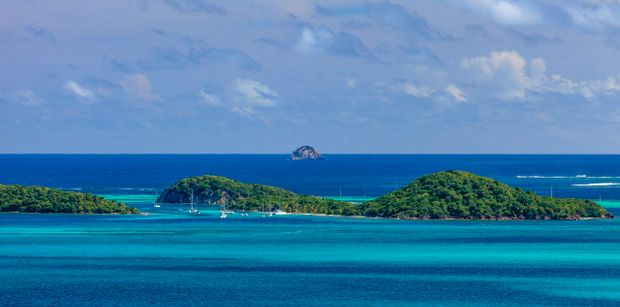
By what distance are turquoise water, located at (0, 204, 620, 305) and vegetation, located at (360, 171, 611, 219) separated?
5.77 meters

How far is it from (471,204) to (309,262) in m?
66.3

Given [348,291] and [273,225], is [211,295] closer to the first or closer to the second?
[348,291]

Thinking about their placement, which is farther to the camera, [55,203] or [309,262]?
[55,203]

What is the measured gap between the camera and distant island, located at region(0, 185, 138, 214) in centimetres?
19050

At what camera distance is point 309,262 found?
4656 inches

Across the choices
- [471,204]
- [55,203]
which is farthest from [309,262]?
[55,203]

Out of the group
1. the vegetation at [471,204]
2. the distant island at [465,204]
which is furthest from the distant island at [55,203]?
the vegetation at [471,204]

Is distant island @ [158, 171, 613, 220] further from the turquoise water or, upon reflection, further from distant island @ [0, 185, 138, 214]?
distant island @ [0, 185, 138, 214]

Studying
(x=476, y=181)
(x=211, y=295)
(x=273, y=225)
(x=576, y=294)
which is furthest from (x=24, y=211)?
(x=576, y=294)

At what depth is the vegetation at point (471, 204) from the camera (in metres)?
179

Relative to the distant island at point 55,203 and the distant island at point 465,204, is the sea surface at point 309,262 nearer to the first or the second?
the distant island at point 465,204

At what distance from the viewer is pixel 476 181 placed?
18575 cm

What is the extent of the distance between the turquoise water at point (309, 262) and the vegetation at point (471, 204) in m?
5.77

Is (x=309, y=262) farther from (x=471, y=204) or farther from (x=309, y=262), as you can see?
(x=471, y=204)
